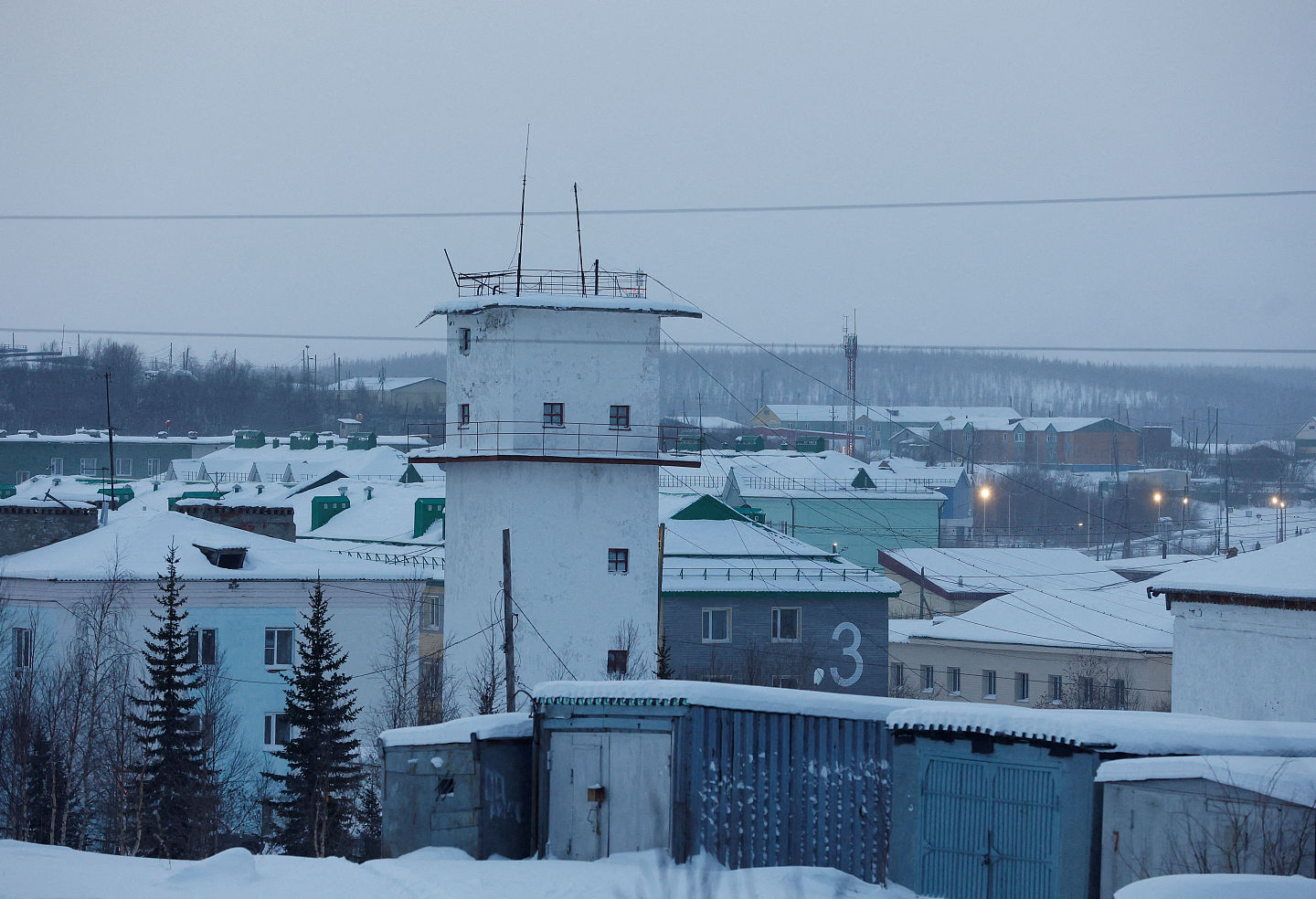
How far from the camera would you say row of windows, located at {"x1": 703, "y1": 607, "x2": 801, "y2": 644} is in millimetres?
45156

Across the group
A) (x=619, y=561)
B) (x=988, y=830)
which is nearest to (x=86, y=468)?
(x=619, y=561)

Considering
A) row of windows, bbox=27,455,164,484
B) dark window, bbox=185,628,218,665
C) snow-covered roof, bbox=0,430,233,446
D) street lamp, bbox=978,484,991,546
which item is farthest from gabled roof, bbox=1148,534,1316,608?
snow-covered roof, bbox=0,430,233,446

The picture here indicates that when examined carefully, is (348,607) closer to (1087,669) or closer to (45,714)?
(45,714)

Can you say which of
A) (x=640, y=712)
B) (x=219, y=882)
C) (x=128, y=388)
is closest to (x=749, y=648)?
(x=640, y=712)

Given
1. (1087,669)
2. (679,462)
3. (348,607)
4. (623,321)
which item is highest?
(623,321)

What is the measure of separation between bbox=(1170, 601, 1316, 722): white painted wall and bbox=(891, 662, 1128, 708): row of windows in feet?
63.7

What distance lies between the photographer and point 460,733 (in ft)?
56.8

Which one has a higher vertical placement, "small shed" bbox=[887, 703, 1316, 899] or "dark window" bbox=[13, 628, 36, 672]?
"small shed" bbox=[887, 703, 1316, 899]

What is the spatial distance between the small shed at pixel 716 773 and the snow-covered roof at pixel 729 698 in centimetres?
2

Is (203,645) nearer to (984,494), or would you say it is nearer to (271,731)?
(271,731)

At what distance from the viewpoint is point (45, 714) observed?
30.3m

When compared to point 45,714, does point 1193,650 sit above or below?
above

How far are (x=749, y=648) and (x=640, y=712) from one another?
28.6m

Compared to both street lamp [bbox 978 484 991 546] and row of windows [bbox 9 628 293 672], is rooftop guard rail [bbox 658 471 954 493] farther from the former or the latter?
row of windows [bbox 9 628 293 672]
